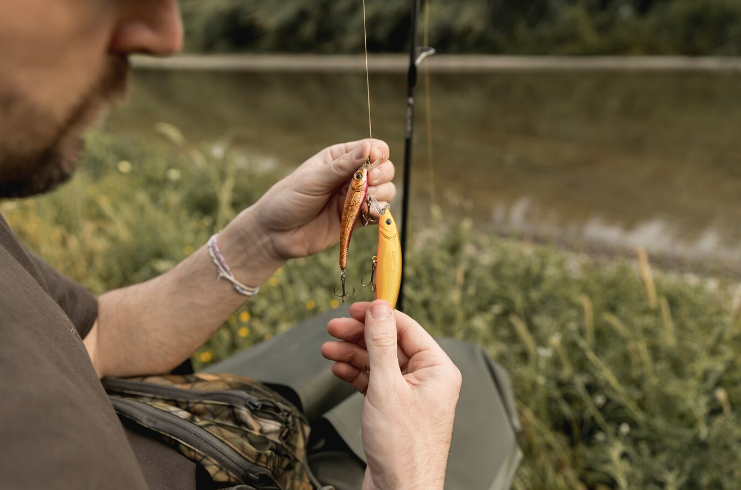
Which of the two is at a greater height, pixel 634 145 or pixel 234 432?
pixel 234 432

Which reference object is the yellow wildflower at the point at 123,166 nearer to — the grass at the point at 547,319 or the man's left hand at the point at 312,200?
the grass at the point at 547,319

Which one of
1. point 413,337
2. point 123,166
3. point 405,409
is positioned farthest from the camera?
point 123,166

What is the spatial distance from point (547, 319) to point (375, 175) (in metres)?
2.10

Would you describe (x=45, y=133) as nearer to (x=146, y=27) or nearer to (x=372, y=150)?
(x=146, y=27)

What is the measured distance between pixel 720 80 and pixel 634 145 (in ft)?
26.8

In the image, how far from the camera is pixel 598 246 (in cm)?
530

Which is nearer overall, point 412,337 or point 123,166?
point 412,337

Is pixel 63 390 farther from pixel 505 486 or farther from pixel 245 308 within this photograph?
pixel 245 308

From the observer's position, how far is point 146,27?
0.87 metres

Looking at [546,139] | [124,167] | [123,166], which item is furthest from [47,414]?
[546,139]

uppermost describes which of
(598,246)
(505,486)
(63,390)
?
(63,390)

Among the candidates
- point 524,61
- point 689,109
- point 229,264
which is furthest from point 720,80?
point 229,264

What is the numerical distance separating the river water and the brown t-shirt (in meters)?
2.39

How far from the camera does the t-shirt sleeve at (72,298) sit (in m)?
1.38
